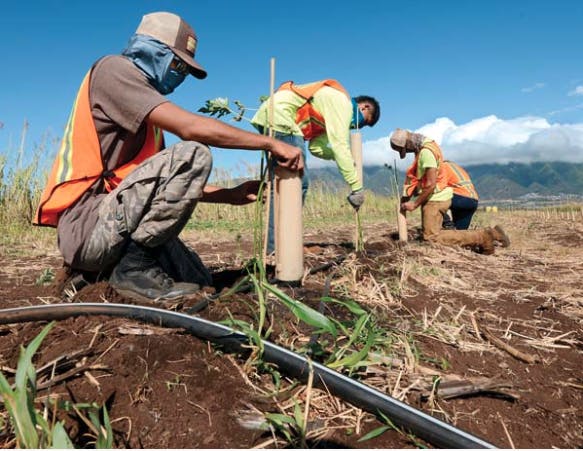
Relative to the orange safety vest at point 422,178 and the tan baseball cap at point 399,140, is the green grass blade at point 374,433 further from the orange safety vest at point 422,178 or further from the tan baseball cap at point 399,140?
the tan baseball cap at point 399,140

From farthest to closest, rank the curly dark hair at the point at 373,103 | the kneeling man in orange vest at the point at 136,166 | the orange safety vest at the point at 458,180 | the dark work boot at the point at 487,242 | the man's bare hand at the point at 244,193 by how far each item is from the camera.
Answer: the orange safety vest at the point at 458,180 → the dark work boot at the point at 487,242 → the curly dark hair at the point at 373,103 → the man's bare hand at the point at 244,193 → the kneeling man in orange vest at the point at 136,166

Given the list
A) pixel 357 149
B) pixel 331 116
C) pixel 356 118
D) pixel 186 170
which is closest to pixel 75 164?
pixel 186 170

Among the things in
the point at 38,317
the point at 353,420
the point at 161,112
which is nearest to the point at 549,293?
the point at 353,420

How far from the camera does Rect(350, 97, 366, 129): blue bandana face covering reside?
14.0ft

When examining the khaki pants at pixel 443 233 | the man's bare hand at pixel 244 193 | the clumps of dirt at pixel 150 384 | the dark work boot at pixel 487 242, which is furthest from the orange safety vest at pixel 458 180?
the clumps of dirt at pixel 150 384

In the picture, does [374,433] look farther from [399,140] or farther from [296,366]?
[399,140]

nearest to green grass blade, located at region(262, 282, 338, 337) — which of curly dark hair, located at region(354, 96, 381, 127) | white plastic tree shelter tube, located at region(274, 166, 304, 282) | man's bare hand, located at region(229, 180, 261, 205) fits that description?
white plastic tree shelter tube, located at region(274, 166, 304, 282)

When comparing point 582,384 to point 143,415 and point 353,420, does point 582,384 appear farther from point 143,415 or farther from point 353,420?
point 143,415

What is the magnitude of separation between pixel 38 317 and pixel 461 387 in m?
1.55

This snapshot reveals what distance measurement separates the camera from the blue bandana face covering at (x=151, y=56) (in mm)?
2123

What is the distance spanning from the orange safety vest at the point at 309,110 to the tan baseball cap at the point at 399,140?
137 centimetres

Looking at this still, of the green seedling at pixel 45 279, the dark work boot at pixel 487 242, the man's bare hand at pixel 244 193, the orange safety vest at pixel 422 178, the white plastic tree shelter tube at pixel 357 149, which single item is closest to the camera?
the man's bare hand at pixel 244 193

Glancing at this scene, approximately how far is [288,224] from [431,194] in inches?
149

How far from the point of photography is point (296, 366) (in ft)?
4.58
